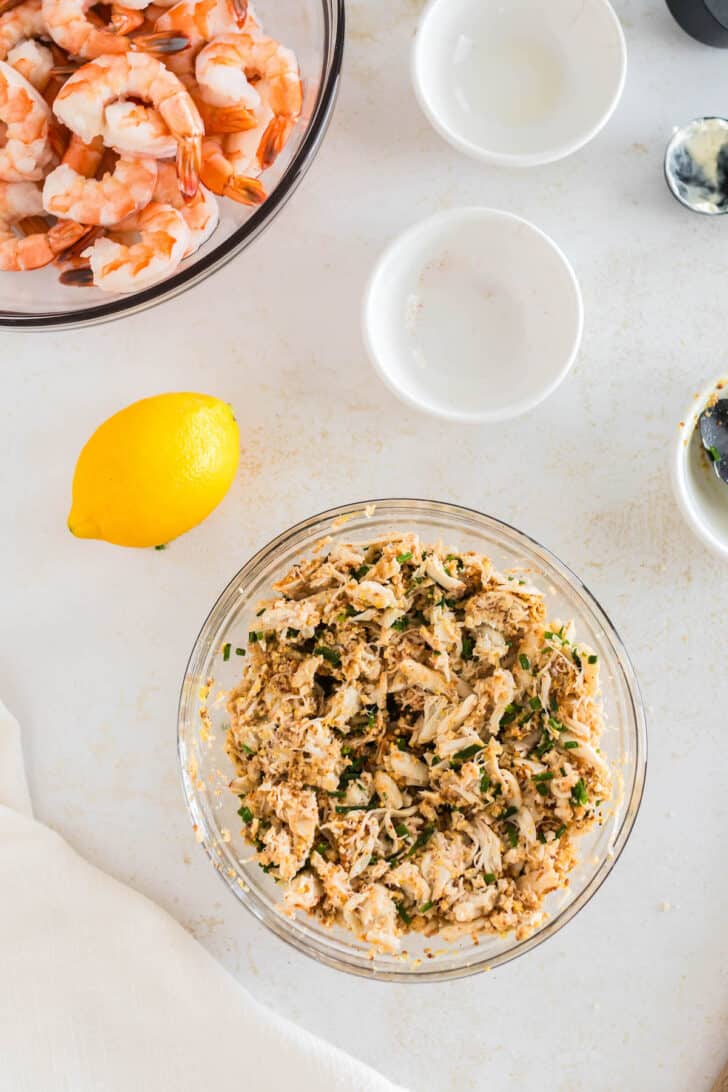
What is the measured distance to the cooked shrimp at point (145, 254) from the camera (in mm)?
1323

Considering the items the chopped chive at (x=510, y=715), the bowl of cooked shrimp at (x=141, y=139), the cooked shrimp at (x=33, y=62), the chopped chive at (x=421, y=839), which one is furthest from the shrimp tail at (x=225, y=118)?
the chopped chive at (x=421, y=839)

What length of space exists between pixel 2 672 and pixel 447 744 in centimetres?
80

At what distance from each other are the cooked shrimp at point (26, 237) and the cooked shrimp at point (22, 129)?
0.02 m

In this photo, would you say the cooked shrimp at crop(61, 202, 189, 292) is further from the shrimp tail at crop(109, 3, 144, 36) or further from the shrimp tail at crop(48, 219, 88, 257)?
the shrimp tail at crop(109, 3, 144, 36)

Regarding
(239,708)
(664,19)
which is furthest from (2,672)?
(664,19)

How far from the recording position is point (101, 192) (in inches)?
52.2

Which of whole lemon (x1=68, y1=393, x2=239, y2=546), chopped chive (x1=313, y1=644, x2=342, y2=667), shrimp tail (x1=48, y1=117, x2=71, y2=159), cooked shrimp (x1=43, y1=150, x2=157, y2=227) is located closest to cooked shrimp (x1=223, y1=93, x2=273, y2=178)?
cooked shrimp (x1=43, y1=150, x2=157, y2=227)

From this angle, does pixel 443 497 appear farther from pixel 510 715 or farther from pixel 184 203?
pixel 184 203

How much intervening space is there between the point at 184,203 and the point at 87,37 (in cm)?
25

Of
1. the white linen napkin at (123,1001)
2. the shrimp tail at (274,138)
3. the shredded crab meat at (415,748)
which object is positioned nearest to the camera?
the shredded crab meat at (415,748)

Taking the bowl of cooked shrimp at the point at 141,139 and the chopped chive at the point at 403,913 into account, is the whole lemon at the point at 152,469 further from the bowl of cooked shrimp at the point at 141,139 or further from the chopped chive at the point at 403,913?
the chopped chive at the point at 403,913

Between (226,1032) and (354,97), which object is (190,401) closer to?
(354,97)

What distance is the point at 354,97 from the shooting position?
1584mm

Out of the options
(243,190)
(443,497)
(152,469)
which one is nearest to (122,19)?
(243,190)
